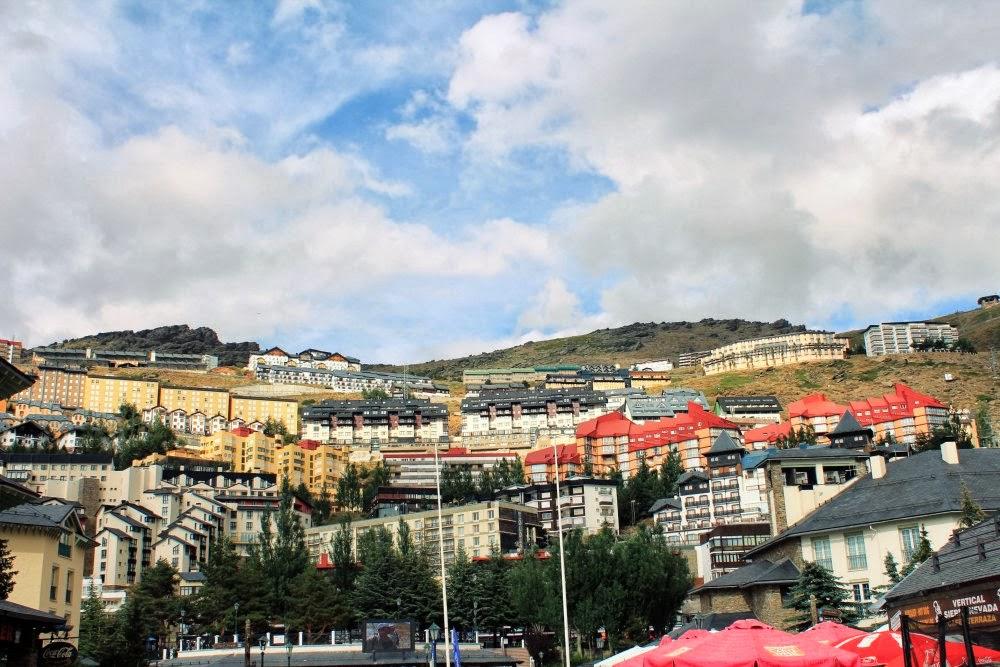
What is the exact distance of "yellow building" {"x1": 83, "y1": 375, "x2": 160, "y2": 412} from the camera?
191 m

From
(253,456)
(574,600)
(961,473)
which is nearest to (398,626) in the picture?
(574,600)

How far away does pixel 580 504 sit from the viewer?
113 m

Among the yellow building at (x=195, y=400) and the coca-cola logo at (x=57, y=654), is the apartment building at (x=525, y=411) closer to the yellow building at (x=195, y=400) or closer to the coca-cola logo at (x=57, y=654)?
the yellow building at (x=195, y=400)

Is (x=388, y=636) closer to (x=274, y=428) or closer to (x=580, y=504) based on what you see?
(x=580, y=504)

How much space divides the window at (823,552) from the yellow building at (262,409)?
153 m

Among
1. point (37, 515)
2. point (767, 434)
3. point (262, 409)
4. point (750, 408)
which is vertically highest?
point (262, 409)

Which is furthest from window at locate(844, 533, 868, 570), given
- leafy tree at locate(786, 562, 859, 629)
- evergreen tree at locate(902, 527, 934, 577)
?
evergreen tree at locate(902, 527, 934, 577)

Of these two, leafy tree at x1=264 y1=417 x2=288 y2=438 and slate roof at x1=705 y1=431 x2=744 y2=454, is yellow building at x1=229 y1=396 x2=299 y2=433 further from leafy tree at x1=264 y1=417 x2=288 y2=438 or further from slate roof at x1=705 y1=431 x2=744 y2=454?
slate roof at x1=705 y1=431 x2=744 y2=454

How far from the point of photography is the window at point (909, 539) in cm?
3806

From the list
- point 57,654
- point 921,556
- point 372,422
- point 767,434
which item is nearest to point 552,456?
point 767,434

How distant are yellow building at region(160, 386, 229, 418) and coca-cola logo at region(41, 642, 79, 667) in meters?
167

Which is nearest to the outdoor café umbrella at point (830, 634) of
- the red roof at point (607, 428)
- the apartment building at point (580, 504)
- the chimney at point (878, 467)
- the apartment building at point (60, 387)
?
the chimney at point (878, 467)

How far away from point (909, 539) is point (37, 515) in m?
31.7

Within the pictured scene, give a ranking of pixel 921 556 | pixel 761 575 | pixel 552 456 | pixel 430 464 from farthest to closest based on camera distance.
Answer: pixel 430 464 → pixel 552 456 → pixel 761 575 → pixel 921 556
